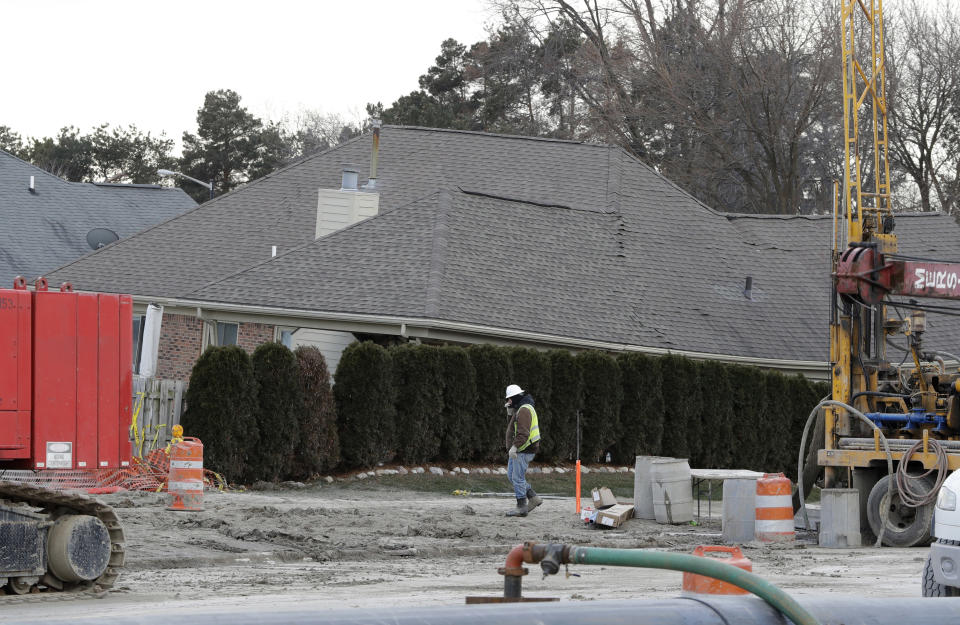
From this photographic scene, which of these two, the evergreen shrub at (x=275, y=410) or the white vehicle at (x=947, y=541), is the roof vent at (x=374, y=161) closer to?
the evergreen shrub at (x=275, y=410)

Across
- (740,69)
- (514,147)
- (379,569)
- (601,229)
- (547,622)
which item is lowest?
(379,569)

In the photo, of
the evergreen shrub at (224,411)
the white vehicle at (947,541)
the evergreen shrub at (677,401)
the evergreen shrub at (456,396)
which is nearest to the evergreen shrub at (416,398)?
the evergreen shrub at (456,396)

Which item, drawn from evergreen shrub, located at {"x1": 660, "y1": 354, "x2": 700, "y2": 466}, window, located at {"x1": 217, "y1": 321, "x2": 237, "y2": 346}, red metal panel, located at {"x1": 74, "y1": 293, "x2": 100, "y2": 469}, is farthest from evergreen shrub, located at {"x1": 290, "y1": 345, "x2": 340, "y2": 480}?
red metal panel, located at {"x1": 74, "y1": 293, "x2": 100, "y2": 469}

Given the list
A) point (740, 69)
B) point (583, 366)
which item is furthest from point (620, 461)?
point (740, 69)

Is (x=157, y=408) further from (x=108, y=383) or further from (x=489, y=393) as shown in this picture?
(x=108, y=383)

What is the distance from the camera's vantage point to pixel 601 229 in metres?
32.3

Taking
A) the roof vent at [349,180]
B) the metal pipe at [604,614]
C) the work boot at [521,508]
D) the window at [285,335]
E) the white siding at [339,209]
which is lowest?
the work boot at [521,508]

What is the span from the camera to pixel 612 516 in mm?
17812

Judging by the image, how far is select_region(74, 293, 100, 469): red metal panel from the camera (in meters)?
12.0

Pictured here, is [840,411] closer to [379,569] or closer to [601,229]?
[379,569]

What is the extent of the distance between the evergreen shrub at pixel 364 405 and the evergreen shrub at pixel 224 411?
2.01m

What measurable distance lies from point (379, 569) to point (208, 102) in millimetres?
64514

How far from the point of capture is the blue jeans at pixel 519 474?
1903 cm

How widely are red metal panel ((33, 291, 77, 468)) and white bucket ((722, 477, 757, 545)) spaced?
8.56 m
